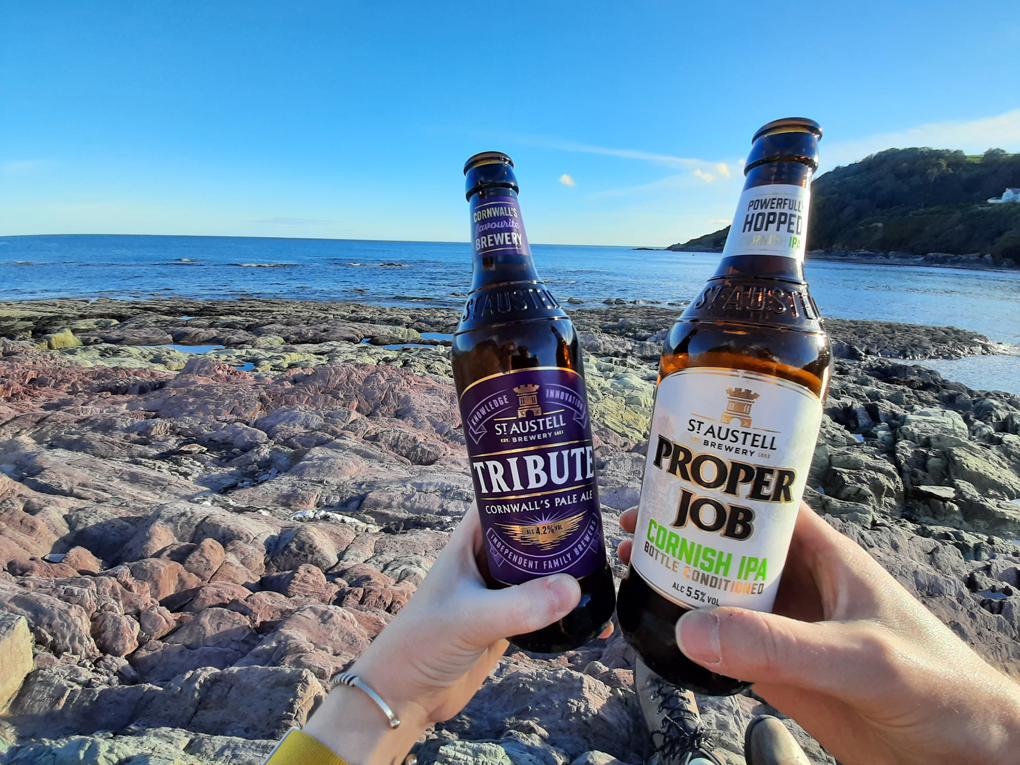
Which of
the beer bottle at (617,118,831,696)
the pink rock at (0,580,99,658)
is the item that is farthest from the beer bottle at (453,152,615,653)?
the pink rock at (0,580,99,658)

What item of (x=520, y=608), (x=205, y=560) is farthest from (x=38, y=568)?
(x=520, y=608)

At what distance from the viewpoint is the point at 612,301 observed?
28.4 meters

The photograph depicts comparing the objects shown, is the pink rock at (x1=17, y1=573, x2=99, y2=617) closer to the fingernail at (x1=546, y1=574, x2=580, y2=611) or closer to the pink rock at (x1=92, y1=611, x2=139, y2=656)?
the pink rock at (x1=92, y1=611, x2=139, y2=656)

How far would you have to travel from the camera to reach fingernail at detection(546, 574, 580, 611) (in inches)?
69.5

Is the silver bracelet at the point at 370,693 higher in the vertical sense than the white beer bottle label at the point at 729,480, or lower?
lower

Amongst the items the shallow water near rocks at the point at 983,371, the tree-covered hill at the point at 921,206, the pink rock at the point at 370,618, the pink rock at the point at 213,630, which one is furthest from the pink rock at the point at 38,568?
the tree-covered hill at the point at 921,206

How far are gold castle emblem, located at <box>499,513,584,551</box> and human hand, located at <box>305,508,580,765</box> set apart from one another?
0.13 m

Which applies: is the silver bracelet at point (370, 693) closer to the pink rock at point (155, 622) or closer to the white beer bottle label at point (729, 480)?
the white beer bottle label at point (729, 480)

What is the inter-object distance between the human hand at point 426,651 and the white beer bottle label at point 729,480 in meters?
0.40

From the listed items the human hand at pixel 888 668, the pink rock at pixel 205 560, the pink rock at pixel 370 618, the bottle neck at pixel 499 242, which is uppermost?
the bottle neck at pixel 499 242

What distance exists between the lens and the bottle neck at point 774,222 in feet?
5.61

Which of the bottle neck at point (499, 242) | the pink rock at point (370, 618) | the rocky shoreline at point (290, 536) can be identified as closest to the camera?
the bottle neck at point (499, 242)

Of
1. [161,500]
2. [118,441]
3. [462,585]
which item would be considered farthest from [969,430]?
[118,441]

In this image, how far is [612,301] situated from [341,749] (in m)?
27.8
